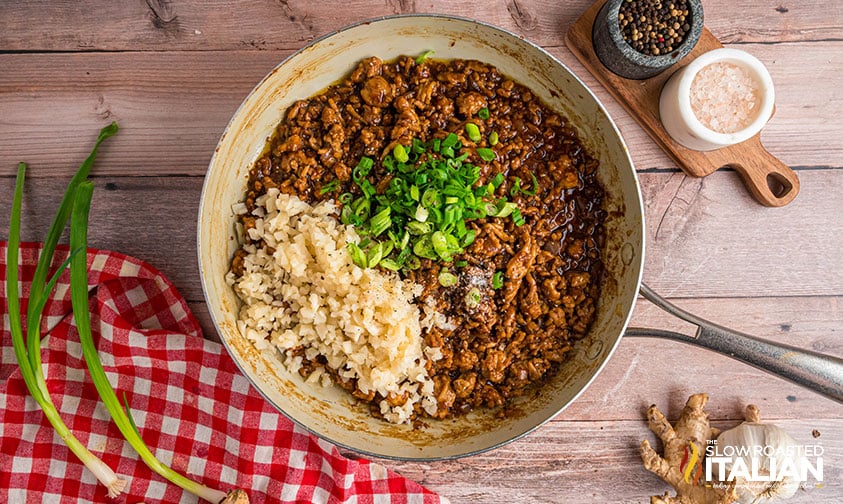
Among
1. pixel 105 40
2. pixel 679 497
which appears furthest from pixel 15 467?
pixel 679 497

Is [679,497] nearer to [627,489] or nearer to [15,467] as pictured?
[627,489]

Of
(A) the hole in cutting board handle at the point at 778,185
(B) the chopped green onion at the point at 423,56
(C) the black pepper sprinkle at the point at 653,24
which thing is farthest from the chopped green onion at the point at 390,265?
(A) the hole in cutting board handle at the point at 778,185

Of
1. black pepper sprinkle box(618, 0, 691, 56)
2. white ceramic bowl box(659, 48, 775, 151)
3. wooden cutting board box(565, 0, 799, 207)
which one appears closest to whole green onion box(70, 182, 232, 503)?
wooden cutting board box(565, 0, 799, 207)

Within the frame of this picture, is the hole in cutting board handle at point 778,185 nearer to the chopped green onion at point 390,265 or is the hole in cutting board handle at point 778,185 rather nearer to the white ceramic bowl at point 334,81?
the white ceramic bowl at point 334,81

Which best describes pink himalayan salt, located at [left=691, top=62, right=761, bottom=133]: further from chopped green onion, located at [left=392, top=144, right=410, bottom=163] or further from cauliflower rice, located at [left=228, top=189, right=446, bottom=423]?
cauliflower rice, located at [left=228, top=189, right=446, bottom=423]

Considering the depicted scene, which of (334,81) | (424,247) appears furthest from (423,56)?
(424,247)

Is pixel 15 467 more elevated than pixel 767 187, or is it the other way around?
pixel 767 187
